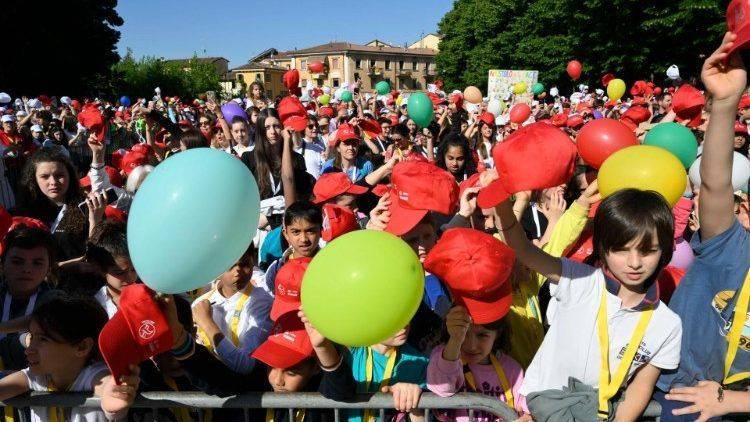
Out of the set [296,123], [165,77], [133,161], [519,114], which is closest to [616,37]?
[519,114]

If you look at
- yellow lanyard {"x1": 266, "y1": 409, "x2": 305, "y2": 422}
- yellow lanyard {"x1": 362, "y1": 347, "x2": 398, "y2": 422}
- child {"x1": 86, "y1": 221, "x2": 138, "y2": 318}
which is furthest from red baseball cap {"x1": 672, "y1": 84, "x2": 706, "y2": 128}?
child {"x1": 86, "y1": 221, "x2": 138, "y2": 318}

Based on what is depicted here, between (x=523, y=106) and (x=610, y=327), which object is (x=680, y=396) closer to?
(x=610, y=327)

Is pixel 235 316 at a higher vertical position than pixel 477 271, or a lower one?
lower

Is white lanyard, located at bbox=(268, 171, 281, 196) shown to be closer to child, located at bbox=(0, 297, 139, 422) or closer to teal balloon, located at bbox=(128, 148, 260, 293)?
child, located at bbox=(0, 297, 139, 422)

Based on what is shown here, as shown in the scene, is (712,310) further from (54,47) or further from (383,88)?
(54,47)

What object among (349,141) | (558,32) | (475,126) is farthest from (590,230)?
(558,32)

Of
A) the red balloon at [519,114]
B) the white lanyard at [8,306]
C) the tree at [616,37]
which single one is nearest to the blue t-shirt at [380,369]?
the white lanyard at [8,306]

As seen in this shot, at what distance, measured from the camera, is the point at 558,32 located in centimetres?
3441

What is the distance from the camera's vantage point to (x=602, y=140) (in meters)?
3.16

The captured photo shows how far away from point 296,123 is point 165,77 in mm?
60120

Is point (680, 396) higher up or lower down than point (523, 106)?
lower down

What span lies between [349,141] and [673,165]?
3995 mm

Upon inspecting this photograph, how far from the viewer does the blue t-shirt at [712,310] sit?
214 cm

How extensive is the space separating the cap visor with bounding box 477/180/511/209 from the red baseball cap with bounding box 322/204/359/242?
1.30 meters
